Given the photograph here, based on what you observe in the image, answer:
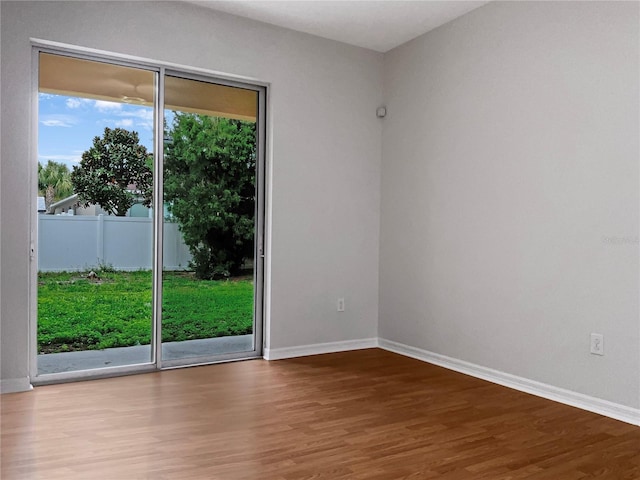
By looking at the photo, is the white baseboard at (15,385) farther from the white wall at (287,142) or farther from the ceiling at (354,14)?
the ceiling at (354,14)

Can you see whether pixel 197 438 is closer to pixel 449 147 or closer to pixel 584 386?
pixel 584 386

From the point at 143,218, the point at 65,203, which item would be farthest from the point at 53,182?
the point at 143,218

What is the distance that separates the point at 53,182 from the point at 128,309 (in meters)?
1.03

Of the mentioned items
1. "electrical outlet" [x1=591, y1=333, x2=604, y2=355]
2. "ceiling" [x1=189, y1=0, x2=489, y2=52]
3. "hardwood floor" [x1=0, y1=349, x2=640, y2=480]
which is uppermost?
"ceiling" [x1=189, y1=0, x2=489, y2=52]

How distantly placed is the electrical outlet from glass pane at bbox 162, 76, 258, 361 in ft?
8.26

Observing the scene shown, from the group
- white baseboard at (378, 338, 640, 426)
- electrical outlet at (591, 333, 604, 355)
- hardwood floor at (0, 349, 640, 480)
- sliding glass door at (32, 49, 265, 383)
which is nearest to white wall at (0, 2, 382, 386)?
sliding glass door at (32, 49, 265, 383)

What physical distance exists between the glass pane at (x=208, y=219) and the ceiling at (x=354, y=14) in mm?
632

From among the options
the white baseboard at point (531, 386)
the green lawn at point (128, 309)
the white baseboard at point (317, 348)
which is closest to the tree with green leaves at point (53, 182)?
the green lawn at point (128, 309)

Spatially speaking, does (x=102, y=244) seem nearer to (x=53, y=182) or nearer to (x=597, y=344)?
(x=53, y=182)

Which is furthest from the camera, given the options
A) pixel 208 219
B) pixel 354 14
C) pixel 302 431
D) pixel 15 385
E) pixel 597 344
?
pixel 208 219

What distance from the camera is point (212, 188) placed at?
4.29 metres

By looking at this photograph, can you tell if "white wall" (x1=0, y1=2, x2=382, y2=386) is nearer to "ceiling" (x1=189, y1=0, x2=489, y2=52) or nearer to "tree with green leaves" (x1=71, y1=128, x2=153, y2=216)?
"ceiling" (x1=189, y1=0, x2=489, y2=52)

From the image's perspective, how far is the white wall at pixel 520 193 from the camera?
313cm

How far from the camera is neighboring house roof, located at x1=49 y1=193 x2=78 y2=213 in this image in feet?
12.1
